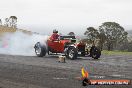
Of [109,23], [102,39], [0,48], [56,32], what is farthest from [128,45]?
[56,32]

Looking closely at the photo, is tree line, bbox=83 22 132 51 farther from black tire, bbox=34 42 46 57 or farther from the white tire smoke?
black tire, bbox=34 42 46 57

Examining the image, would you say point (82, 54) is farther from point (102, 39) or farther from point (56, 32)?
point (102, 39)

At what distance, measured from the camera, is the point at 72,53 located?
19234 millimetres

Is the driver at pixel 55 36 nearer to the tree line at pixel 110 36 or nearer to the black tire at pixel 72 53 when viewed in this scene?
the black tire at pixel 72 53

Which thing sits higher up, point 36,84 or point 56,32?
point 56,32

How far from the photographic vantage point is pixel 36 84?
9938mm

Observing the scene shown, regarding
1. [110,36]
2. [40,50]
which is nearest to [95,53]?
[40,50]

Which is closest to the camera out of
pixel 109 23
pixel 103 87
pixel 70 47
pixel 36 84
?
pixel 103 87

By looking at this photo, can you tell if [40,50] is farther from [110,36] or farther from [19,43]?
[110,36]

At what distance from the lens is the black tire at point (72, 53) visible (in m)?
19.1

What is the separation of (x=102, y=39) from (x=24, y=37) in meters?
35.0

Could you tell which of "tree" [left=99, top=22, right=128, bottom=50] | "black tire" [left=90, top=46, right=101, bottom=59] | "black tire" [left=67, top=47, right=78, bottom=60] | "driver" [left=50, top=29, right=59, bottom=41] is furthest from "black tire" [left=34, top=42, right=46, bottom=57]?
"tree" [left=99, top=22, right=128, bottom=50]

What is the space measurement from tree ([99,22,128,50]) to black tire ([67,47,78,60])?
4085cm

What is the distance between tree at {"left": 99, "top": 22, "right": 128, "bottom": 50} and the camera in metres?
61.1
